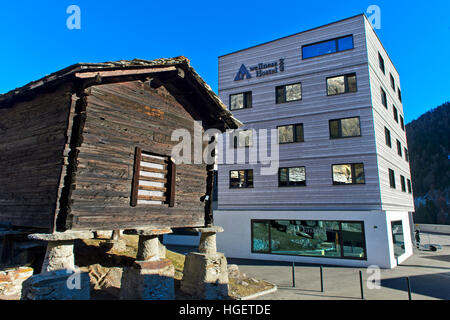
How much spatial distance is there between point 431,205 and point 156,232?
8710 centimetres

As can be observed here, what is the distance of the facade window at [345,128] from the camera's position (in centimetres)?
1831

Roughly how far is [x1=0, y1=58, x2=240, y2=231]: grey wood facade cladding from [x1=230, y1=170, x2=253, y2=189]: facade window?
10966 mm

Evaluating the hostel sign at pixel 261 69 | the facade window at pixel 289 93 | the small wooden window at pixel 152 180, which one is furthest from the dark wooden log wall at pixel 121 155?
the hostel sign at pixel 261 69

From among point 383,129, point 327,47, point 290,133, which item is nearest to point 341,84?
point 327,47

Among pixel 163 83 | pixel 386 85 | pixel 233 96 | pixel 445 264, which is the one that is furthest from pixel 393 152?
pixel 163 83

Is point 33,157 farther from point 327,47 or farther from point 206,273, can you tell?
point 327,47

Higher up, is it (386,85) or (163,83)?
(386,85)

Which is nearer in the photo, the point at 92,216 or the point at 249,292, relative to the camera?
the point at 92,216

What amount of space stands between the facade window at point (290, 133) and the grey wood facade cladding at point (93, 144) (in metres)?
11.1

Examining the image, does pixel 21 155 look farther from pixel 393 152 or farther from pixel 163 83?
pixel 393 152

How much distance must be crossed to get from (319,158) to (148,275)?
14.1 meters

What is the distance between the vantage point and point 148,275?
26.5 feet

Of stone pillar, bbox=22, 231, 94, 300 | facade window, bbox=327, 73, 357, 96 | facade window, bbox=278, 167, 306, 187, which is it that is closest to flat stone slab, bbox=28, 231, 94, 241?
stone pillar, bbox=22, 231, 94, 300

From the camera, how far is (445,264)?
17859 millimetres
